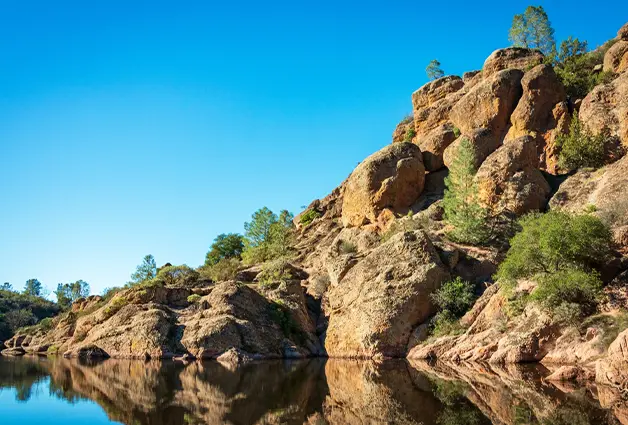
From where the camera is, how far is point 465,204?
159 feet

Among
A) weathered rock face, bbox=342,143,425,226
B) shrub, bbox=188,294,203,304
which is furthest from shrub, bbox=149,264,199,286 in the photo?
weathered rock face, bbox=342,143,425,226

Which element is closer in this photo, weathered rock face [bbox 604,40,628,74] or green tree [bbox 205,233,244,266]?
weathered rock face [bbox 604,40,628,74]

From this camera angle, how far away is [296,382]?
2523 cm

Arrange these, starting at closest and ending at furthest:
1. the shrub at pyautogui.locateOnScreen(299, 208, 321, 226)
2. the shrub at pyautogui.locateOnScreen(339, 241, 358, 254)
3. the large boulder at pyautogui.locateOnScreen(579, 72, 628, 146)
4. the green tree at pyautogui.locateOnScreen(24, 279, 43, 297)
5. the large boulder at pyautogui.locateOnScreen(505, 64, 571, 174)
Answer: the large boulder at pyautogui.locateOnScreen(579, 72, 628, 146) → the large boulder at pyautogui.locateOnScreen(505, 64, 571, 174) → the shrub at pyautogui.locateOnScreen(339, 241, 358, 254) → the shrub at pyautogui.locateOnScreen(299, 208, 321, 226) → the green tree at pyautogui.locateOnScreen(24, 279, 43, 297)

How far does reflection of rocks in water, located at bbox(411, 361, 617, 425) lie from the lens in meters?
14.5

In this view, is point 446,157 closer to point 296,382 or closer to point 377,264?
point 377,264

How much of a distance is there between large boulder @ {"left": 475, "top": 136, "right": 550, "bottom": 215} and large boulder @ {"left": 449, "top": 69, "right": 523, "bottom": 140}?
26.9 feet

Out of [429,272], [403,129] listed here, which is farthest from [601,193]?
[403,129]

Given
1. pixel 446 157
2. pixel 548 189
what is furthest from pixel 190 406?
pixel 446 157

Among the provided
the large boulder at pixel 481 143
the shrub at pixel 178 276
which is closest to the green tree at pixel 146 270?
the shrub at pixel 178 276

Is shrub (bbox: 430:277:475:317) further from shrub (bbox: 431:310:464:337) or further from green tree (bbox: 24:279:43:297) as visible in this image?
green tree (bbox: 24:279:43:297)

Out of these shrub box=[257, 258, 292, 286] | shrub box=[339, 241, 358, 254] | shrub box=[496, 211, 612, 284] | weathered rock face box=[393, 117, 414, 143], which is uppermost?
weathered rock face box=[393, 117, 414, 143]

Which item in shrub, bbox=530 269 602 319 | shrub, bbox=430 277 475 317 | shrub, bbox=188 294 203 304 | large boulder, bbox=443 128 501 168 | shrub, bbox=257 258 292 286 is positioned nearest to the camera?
shrub, bbox=530 269 602 319

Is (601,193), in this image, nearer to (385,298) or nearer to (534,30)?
(385,298)
